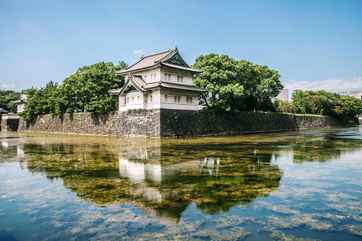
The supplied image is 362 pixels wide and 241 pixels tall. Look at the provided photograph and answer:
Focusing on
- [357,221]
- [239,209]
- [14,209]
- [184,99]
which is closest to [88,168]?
[14,209]

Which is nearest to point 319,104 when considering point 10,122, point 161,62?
point 161,62

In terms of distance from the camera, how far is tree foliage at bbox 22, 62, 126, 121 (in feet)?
102

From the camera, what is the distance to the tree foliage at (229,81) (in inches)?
1169

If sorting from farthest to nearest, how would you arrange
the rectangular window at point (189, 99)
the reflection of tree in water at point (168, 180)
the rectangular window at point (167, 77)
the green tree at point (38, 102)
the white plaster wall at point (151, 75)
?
the green tree at point (38, 102) → the rectangular window at point (189, 99) → the rectangular window at point (167, 77) → the white plaster wall at point (151, 75) → the reflection of tree in water at point (168, 180)

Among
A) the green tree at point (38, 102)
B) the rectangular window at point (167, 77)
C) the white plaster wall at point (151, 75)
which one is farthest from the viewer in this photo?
the green tree at point (38, 102)

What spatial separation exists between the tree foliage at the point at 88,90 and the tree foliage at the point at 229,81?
9004 millimetres

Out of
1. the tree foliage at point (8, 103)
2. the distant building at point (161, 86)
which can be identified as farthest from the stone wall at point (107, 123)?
the tree foliage at point (8, 103)

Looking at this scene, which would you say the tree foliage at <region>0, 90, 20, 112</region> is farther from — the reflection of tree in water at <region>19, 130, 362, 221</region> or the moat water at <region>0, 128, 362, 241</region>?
the moat water at <region>0, 128, 362, 241</region>

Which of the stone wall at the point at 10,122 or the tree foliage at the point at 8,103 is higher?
the tree foliage at the point at 8,103

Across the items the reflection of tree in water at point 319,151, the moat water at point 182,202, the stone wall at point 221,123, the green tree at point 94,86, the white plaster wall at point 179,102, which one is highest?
the green tree at point 94,86

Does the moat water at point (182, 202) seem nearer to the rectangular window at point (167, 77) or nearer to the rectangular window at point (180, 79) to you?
the rectangular window at point (167, 77)

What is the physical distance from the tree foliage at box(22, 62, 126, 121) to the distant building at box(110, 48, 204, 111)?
1.70m

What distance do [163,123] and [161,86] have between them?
3.16 metres

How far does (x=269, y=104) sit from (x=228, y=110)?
12.9 meters
